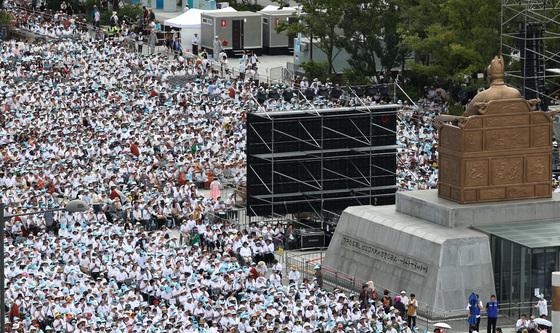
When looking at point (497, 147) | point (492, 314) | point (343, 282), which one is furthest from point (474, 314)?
point (343, 282)

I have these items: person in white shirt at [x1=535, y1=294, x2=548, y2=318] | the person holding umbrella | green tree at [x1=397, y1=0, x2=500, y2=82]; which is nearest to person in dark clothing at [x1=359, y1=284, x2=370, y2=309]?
the person holding umbrella

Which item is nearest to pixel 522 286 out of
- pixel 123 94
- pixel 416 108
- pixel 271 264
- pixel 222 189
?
pixel 271 264

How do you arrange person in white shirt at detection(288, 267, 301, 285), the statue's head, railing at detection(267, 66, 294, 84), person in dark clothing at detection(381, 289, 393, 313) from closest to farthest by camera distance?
person in dark clothing at detection(381, 289, 393, 313)
the statue's head
person in white shirt at detection(288, 267, 301, 285)
railing at detection(267, 66, 294, 84)

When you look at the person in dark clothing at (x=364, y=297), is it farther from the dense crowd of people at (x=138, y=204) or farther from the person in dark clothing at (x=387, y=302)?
the person in dark clothing at (x=387, y=302)

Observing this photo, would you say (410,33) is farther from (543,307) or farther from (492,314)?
(492,314)

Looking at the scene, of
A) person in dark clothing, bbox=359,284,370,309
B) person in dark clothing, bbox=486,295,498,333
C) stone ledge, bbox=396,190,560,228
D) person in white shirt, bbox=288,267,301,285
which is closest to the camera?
person in dark clothing, bbox=486,295,498,333

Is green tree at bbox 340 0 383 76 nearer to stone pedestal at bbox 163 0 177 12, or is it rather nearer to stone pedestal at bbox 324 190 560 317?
stone pedestal at bbox 324 190 560 317

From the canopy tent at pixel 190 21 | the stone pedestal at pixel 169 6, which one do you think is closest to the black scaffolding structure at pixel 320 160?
the canopy tent at pixel 190 21

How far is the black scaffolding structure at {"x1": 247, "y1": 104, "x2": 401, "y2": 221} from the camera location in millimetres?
56625

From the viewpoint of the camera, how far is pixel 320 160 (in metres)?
57.4

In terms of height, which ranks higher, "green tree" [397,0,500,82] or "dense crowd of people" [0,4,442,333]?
"green tree" [397,0,500,82]

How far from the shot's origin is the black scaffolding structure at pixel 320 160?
56625 millimetres

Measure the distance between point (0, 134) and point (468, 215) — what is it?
23.9 metres

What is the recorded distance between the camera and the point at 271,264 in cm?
5381
